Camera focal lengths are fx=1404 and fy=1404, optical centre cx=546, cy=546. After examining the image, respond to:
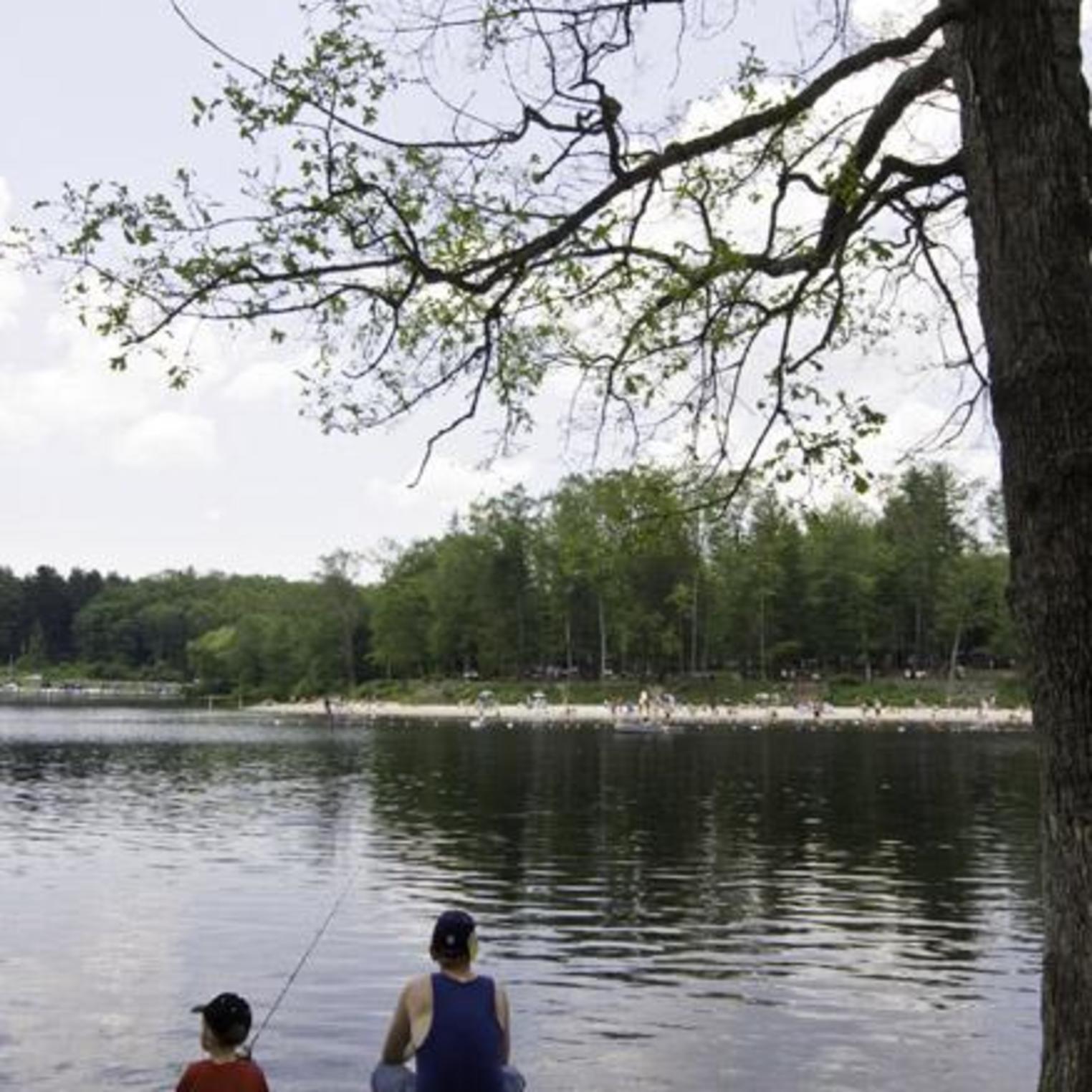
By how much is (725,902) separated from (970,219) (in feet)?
69.1

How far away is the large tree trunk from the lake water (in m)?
9.65

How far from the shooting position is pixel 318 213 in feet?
23.8

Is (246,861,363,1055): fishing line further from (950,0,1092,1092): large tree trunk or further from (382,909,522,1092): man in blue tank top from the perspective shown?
(950,0,1092,1092): large tree trunk

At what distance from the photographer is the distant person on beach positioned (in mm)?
6320

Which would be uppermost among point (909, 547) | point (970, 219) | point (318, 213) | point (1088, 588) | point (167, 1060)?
point (909, 547)

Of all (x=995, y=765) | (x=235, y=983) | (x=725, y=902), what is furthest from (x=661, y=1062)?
(x=995, y=765)

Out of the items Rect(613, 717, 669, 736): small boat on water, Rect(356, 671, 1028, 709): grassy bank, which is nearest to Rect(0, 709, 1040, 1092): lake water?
Rect(613, 717, 669, 736): small boat on water

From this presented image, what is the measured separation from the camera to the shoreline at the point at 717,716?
10419 cm

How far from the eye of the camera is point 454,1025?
6.21m

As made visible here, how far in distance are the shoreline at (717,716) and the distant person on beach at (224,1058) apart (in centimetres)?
9097

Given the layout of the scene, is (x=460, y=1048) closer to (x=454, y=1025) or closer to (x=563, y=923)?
(x=454, y=1025)

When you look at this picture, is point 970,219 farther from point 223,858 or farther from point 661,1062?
point 223,858

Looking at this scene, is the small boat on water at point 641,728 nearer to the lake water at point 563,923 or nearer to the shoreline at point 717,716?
the shoreline at point 717,716

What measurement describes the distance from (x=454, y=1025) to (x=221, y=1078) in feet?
3.61
